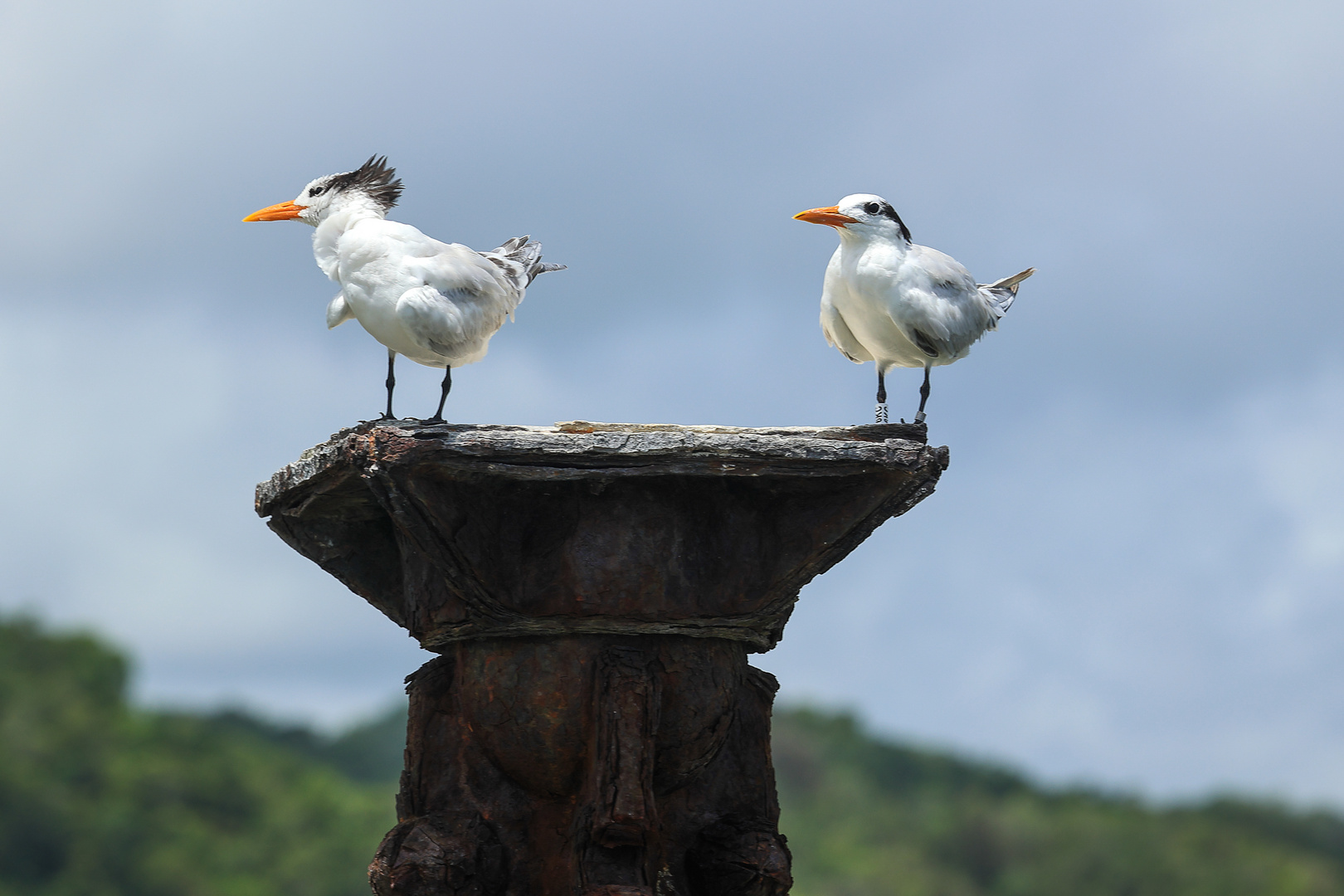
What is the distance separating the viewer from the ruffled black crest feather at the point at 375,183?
289 inches

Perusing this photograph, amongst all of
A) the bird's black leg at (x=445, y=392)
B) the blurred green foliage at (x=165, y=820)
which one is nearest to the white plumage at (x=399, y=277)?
the bird's black leg at (x=445, y=392)

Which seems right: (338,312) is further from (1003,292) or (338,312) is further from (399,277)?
(1003,292)

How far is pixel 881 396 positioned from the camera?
279 inches

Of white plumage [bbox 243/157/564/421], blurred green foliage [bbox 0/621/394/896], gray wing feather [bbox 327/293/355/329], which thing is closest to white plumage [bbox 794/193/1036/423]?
white plumage [bbox 243/157/564/421]

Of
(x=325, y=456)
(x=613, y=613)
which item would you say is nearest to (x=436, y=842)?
(x=613, y=613)

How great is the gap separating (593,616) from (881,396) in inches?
67.2

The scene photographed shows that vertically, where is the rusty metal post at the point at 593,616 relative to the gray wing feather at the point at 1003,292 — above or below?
below

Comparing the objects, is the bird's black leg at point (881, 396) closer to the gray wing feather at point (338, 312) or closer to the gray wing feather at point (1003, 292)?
the gray wing feather at point (1003, 292)

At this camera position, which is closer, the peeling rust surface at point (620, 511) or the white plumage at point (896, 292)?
the peeling rust surface at point (620, 511)

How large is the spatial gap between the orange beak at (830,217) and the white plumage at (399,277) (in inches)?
53.0

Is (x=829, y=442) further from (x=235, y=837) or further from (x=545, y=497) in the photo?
(x=235, y=837)

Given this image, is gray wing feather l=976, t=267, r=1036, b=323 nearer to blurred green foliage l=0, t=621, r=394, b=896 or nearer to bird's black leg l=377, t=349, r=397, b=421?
bird's black leg l=377, t=349, r=397, b=421

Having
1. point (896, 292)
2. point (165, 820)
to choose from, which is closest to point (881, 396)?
point (896, 292)

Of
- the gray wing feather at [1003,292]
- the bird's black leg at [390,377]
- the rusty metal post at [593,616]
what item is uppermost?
the gray wing feather at [1003,292]
